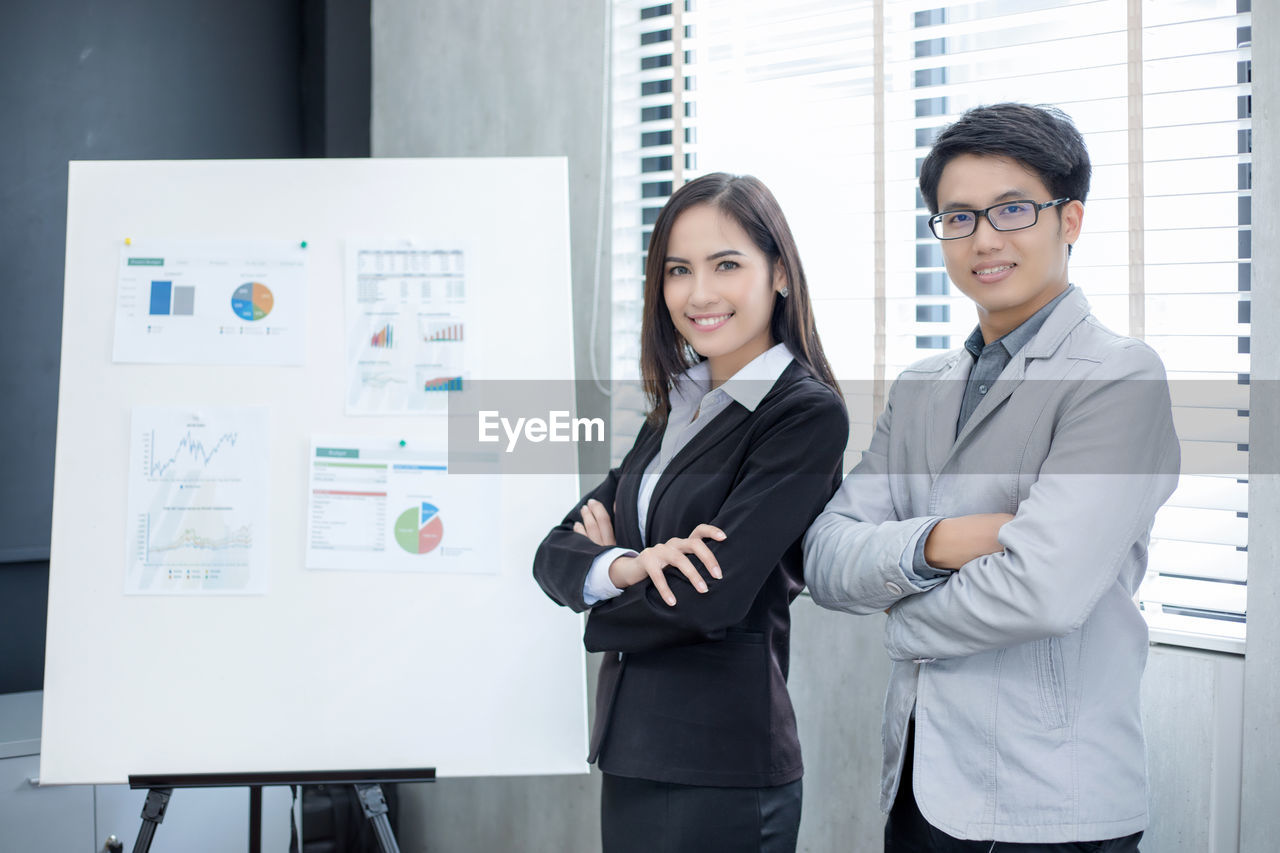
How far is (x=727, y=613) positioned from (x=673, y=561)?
11 cm

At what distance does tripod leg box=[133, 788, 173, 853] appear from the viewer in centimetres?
175

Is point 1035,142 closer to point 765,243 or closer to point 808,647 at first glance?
point 765,243

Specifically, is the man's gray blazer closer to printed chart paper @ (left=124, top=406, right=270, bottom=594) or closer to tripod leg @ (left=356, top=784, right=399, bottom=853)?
tripod leg @ (left=356, top=784, right=399, bottom=853)

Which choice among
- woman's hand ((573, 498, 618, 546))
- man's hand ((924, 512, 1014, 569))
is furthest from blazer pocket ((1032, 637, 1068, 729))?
woman's hand ((573, 498, 618, 546))

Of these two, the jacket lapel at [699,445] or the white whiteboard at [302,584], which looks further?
the white whiteboard at [302,584]

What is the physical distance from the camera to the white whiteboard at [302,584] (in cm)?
185

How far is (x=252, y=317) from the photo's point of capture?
6.25ft

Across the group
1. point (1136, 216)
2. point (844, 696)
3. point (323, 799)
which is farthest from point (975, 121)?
point (323, 799)

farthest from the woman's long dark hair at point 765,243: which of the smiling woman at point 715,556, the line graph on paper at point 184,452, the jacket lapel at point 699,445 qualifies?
the line graph on paper at point 184,452

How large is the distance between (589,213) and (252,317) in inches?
35.8

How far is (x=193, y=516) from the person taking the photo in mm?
1865

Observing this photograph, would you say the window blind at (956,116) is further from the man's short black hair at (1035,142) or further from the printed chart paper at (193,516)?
the printed chart paper at (193,516)

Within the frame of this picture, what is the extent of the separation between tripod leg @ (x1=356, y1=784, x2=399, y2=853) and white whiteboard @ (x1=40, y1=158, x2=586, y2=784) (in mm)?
69

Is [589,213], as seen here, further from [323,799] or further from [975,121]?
[323,799]
